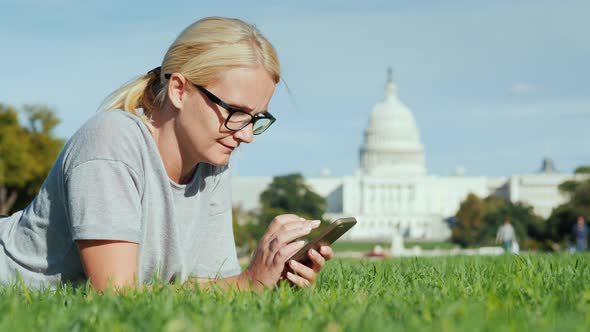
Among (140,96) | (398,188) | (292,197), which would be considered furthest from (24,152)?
(398,188)

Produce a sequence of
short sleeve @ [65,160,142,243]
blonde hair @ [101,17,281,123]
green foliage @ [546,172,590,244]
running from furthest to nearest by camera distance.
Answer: green foliage @ [546,172,590,244] → blonde hair @ [101,17,281,123] → short sleeve @ [65,160,142,243]

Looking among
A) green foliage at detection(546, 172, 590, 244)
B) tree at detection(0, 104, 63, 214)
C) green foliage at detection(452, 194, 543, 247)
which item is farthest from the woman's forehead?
green foliage at detection(452, 194, 543, 247)

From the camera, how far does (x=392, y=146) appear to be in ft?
→ 430

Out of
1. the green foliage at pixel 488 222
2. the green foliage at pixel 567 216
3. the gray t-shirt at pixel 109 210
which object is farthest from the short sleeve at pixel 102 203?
the green foliage at pixel 488 222

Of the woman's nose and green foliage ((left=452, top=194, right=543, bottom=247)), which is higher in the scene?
the woman's nose

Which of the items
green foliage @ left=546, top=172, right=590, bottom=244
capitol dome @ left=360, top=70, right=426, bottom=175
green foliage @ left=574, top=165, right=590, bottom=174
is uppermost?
capitol dome @ left=360, top=70, right=426, bottom=175

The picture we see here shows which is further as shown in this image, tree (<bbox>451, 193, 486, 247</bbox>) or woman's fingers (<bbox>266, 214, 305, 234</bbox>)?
tree (<bbox>451, 193, 486, 247</bbox>)

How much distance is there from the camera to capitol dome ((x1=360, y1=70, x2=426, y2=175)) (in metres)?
132

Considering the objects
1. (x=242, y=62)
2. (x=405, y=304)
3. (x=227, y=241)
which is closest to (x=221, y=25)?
(x=242, y=62)

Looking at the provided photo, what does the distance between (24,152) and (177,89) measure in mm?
41572

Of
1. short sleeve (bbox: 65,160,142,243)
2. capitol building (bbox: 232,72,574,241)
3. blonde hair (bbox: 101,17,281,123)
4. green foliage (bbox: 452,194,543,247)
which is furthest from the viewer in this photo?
capitol building (bbox: 232,72,574,241)

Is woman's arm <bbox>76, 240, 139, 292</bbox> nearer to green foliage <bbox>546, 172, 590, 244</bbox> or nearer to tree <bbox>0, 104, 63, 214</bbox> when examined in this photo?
tree <bbox>0, 104, 63, 214</bbox>

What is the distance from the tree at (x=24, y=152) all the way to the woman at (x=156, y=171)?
41.0 metres

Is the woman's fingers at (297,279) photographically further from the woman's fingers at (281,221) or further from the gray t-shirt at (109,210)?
the gray t-shirt at (109,210)
